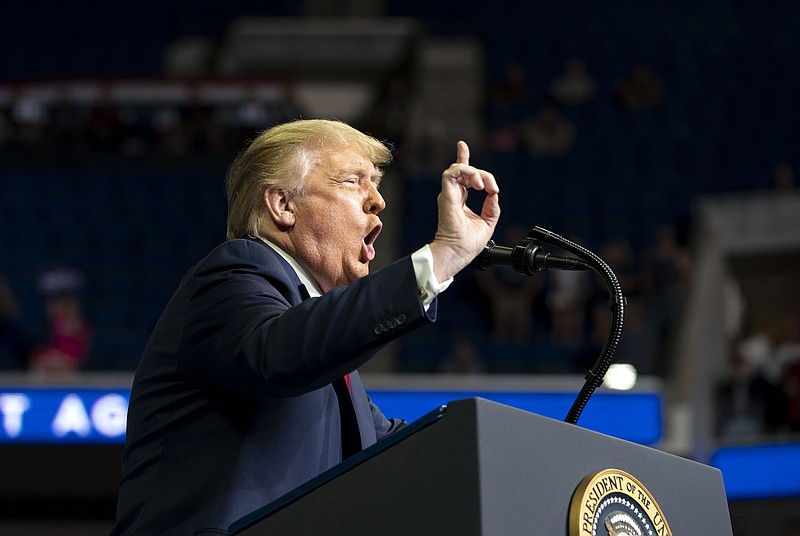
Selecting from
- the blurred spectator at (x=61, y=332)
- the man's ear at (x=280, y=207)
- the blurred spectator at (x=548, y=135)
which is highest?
the blurred spectator at (x=548, y=135)

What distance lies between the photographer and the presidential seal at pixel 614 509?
134 centimetres

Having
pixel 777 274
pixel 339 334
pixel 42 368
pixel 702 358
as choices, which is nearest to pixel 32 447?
pixel 42 368

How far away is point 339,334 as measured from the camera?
1372 mm

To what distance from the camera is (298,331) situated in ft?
4.52

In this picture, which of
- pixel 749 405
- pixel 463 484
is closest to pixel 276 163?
pixel 463 484

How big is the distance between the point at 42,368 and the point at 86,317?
4.79 ft

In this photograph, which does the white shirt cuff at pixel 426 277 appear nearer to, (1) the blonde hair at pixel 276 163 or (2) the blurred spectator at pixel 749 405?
(1) the blonde hair at pixel 276 163

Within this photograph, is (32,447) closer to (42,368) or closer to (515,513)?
(42,368)

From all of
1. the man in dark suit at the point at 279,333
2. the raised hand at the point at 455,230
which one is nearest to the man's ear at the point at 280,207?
the man in dark suit at the point at 279,333

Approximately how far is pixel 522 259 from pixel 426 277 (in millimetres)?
221

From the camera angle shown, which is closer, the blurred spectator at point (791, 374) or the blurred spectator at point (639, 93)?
the blurred spectator at point (791, 374)

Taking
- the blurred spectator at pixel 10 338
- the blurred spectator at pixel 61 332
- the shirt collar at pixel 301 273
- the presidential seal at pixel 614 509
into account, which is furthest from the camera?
the blurred spectator at pixel 10 338

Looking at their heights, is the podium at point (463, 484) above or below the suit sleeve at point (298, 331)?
below

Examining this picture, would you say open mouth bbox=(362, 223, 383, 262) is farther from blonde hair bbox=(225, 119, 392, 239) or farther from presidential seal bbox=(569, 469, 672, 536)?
presidential seal bbox=(569, 469, 672, 536)
